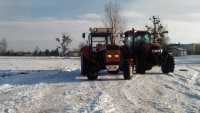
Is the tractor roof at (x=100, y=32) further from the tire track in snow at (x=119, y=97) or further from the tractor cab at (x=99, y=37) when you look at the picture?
the tire track in snow at (x=119, y=97)

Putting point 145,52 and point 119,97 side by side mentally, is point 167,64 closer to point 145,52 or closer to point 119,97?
point 145,52

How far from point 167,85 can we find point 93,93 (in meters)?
4.44

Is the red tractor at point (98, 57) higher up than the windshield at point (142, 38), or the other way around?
the windshield at point (142, 38)

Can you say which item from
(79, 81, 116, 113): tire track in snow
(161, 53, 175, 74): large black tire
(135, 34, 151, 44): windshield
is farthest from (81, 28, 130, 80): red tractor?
(79, 81, 116, 113): tire track in snow

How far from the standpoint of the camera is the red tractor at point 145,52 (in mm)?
26859

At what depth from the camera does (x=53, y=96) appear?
15.7m

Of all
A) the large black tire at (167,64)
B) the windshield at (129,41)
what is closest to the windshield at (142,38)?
the windshield at (129,41)

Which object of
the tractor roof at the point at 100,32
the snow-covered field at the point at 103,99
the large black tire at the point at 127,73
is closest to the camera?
the snow-covered field at the point at 103,99

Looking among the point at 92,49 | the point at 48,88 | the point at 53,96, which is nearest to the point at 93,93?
the point at 53,96

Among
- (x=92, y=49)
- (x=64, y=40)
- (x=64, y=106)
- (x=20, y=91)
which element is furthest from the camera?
(x=64, y=40)

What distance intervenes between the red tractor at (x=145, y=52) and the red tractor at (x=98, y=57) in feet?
6.61

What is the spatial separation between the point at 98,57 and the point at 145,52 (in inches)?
184

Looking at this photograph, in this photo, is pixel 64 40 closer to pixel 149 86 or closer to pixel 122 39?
pixel 122 39

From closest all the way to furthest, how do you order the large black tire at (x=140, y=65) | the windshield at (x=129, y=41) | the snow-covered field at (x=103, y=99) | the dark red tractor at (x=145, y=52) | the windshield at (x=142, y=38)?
the snow-covered field at (x=103, y=99) → the large black tire at (x=140, y=65) → the dark red tractor at (x=145, y=52) → the windshield at (x=142, y=38) → the windshield at (x=129, y=41)
